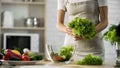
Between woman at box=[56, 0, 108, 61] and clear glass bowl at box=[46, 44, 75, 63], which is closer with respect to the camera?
clear glass bowl at box=[46, 44, 75, 63]

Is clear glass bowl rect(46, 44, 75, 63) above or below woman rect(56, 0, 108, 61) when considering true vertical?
below

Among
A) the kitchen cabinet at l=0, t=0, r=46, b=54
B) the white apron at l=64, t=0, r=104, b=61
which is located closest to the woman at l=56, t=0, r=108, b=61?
the white apron at l=64, t=0, r=104, b=61

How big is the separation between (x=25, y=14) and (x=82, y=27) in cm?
294

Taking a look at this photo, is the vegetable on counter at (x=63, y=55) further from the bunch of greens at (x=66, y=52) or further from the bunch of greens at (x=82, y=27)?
the bunch of greens at (x=82, y=27)

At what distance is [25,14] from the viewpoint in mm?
4484

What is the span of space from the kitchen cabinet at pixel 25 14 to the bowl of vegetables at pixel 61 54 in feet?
8.49

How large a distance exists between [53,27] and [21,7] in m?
0.63

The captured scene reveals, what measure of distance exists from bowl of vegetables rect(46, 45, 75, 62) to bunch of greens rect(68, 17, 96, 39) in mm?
115

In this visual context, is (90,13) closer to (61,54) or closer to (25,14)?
(61,54)

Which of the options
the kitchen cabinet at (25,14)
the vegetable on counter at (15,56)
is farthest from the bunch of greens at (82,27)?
the kitchen cabinet at (25,14)

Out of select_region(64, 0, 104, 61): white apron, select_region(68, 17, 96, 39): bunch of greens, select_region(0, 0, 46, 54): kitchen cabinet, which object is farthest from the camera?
select_region(0, 0, 46, 54): kitchen cabinet

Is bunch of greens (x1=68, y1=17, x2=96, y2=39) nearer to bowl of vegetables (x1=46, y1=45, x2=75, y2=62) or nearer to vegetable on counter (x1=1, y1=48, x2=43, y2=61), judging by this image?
bowl of vegetables (x1=46, y1=45, x2=75, y2=62)

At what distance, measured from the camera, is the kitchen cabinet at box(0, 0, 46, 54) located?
172 inches

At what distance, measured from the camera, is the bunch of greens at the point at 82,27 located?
5.37 ft
